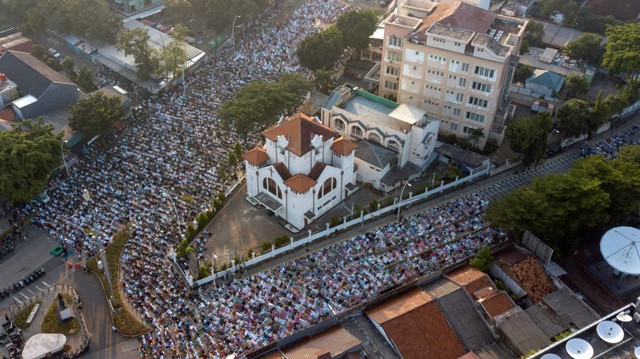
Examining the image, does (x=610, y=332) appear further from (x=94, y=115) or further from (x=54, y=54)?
(x=54, y=54)

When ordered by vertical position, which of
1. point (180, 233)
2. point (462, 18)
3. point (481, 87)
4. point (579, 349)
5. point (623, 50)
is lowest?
point (180, 233)

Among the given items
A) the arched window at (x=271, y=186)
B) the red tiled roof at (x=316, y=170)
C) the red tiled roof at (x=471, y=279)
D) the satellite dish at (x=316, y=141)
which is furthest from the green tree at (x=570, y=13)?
the arched window at (x=271, y=186)

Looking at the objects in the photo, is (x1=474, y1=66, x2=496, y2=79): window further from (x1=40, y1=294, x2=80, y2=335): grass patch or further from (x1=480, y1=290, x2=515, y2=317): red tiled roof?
(x1=40, y1=294, x2=80, y2=335): grass patch

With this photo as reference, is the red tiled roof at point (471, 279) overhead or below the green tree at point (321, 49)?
below

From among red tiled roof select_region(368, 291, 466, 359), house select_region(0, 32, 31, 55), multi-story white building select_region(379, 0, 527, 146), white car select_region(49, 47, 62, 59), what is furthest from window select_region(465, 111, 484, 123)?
house select_region(0, 32, 31, 55)

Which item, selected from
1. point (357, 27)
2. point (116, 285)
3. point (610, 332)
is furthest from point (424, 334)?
point (357, 27)

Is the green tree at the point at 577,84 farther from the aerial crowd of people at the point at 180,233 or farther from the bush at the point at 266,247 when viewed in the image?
the bush at the point at 266,247

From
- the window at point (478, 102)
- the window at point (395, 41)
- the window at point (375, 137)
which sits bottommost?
the window at point (375, 137)
